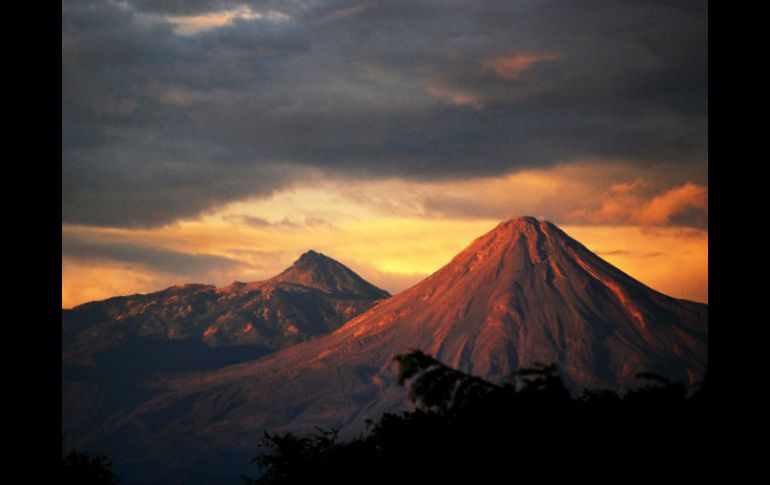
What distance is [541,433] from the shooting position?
6.51 meters

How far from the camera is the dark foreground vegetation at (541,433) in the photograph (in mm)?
6234

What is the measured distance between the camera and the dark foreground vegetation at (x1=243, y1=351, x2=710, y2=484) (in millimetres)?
6234
